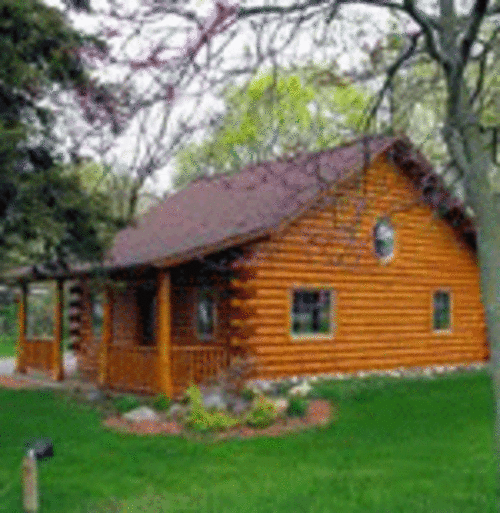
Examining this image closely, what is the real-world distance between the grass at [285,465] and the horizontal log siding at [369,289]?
2.58 metres

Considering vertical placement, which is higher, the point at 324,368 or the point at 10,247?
the point at 10,247

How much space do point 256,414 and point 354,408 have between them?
2389 millimetres

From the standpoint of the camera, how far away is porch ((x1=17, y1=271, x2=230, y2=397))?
17.7m

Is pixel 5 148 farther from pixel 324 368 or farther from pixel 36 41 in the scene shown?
pixel 324 368

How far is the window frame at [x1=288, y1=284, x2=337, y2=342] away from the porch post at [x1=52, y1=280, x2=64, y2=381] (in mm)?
6634

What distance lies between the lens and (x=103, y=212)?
Result: 14031 millimetres

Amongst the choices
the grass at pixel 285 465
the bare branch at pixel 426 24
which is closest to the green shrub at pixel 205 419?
the grass at pixel 285 465

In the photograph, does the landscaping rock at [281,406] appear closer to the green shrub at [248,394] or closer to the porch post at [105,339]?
the green shrub at [248,394]

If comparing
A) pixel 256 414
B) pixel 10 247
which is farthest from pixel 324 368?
pixel 10 247

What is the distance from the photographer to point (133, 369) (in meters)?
18.8

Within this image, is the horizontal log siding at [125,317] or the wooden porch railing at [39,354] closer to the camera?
the horizontal log siding at [125,317]

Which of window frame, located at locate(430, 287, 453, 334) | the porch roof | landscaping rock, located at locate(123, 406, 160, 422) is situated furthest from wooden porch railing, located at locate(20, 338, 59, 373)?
window frame, located at locate(430, 287, 453, 334)

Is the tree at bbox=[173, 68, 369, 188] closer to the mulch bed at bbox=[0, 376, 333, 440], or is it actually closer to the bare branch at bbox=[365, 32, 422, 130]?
the bare branch at bbox=[365, 32, 422, 130]

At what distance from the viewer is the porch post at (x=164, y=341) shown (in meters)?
17.4
